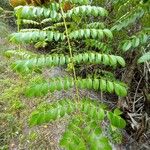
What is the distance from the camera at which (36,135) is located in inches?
153

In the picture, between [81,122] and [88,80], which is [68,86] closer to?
Answer: [88,80]

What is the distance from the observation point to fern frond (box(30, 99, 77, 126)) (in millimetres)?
1961

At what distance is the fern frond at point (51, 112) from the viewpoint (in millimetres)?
1961

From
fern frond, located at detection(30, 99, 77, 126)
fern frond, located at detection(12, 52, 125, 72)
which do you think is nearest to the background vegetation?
fern frond, located at detection(12, 52, 125, 72)

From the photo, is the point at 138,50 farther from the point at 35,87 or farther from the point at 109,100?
the point at 35,87

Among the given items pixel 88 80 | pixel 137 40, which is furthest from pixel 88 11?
pixel 88 80

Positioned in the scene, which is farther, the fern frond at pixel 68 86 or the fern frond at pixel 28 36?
the fern frond at pixel 28 36

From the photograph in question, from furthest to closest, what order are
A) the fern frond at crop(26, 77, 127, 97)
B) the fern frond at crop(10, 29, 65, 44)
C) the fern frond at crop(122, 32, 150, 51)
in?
the fern frond at crop(122, 32, 150, 51), the fern frond at crop(10, 29, 65, 44), the fern frond at crop(26, 77, 127, 97)

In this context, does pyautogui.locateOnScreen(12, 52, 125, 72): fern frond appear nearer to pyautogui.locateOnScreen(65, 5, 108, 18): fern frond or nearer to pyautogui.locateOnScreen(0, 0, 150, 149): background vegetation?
pyautogui.locateOnScreen(0, 0, 150, 149): background vegetation

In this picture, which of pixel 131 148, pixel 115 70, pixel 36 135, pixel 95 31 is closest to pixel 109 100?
pixel 115 70

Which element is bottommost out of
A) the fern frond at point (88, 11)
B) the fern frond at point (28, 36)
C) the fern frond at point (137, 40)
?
the fern frond at point (137, 40)

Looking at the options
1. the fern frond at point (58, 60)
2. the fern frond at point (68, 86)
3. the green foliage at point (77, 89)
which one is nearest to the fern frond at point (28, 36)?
the green foliage at point (77, 89)

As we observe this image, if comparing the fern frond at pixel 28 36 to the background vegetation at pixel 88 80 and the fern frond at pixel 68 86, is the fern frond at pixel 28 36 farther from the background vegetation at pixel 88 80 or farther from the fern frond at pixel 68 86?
the fern frond at pixel 68 86

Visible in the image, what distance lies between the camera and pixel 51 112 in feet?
6.50
